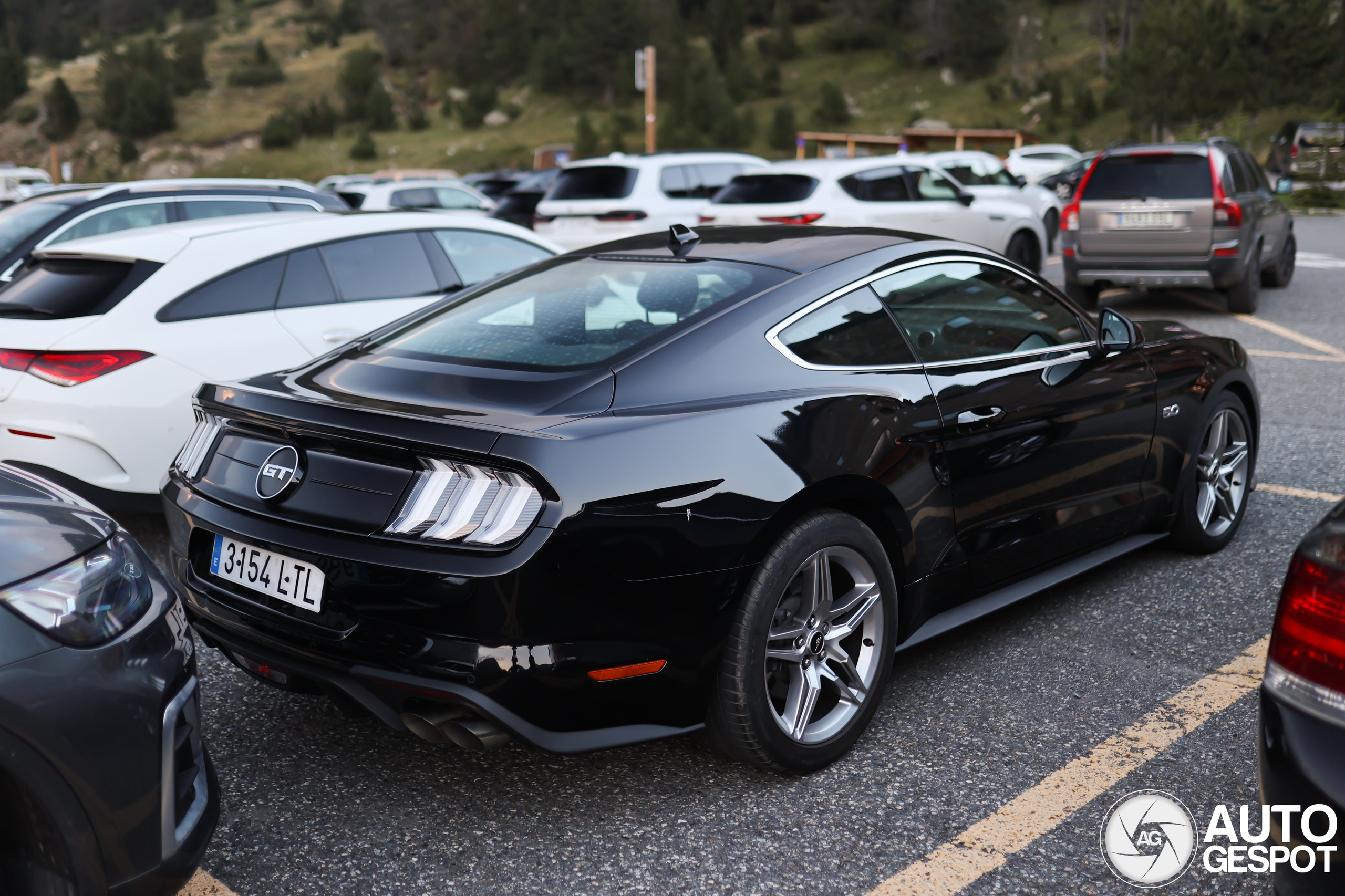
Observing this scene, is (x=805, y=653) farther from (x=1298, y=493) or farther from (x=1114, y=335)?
(x=1298, y=493)

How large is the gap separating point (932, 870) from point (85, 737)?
179cm

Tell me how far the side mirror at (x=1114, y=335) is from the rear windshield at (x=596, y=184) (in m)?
8.66

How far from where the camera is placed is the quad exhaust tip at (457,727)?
8.18 feet

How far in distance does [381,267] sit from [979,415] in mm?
3411

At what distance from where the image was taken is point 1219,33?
163ft

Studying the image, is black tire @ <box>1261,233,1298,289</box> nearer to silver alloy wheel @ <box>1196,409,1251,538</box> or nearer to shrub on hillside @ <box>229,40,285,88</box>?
silver alloy wheel @ <box>1196,409,1251,538</box>

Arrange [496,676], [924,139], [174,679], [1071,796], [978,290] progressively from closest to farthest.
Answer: [174,679] → [496,676] → [1071,796] → [978,290] → [924,139]

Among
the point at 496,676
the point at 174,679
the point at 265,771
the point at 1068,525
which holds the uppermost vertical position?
the point at 174,679

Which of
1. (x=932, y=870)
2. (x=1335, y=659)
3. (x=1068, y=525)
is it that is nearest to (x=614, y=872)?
(x=932, y=870)

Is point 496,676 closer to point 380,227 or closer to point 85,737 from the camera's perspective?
point 85,737

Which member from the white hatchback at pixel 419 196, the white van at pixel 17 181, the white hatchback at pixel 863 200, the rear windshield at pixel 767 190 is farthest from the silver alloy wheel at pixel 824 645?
the white van at pixel 17 181

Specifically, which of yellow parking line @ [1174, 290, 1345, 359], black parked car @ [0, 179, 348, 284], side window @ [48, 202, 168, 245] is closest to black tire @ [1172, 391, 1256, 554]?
yellow parking line @ [1174, 290, 1345, 359]

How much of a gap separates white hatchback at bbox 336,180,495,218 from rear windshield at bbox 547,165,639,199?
247 inches

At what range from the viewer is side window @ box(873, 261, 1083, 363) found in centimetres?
342
